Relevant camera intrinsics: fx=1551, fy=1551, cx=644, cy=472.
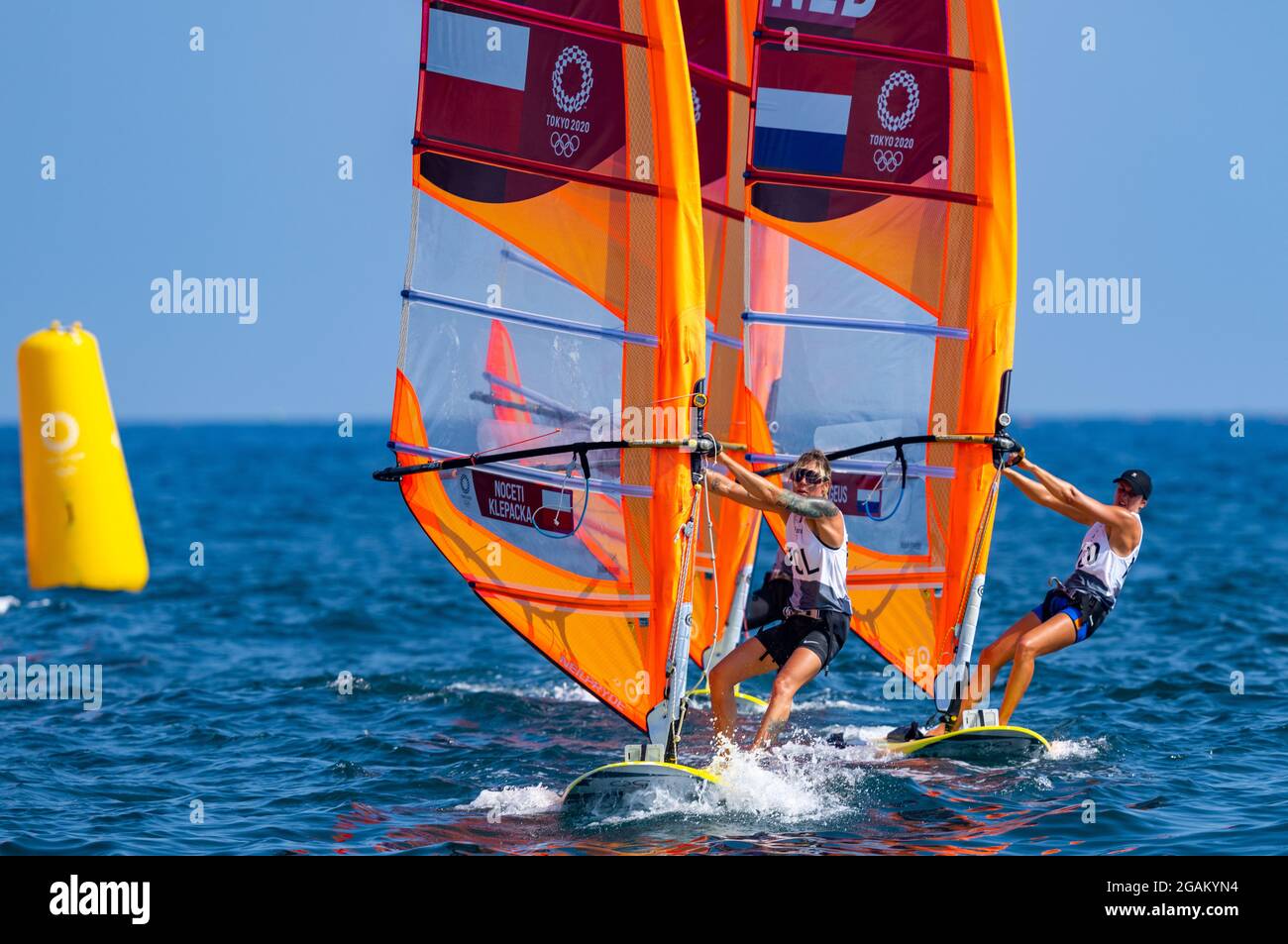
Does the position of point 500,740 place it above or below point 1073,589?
below

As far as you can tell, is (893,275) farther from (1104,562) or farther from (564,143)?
(564,143)

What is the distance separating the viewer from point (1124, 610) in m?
19.9

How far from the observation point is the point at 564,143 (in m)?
10.4

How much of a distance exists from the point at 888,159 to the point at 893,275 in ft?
2.86

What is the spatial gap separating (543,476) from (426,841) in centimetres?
261

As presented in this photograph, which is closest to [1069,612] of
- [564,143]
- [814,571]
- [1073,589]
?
[1073,589]

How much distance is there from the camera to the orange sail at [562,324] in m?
10.1

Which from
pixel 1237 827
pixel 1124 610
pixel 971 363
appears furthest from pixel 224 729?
pixel 1124 610

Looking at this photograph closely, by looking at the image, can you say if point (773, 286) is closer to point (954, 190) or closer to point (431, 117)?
point (954, 190)

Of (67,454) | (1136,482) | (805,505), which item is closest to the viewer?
(805,505)

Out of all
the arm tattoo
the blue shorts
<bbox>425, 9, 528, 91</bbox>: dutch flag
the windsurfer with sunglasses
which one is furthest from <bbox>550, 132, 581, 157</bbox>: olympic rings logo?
the blue shorts

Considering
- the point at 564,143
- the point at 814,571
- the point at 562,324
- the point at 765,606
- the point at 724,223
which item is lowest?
the point at 765,606

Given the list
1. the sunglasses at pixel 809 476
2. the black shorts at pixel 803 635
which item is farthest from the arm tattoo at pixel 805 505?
the black shorts at pixel 803 635

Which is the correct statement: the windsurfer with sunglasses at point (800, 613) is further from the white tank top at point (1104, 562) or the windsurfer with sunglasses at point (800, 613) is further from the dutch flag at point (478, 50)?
the dutch flag at point (478, 50)
